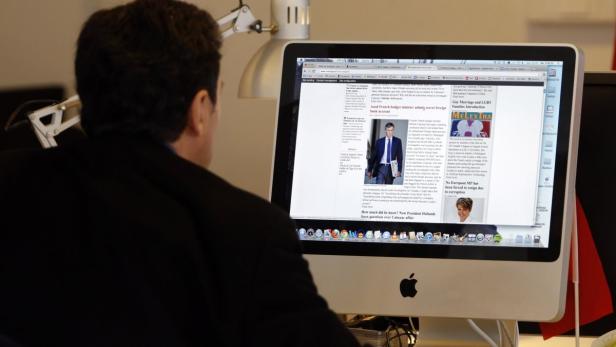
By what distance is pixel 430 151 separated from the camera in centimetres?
Result: 144

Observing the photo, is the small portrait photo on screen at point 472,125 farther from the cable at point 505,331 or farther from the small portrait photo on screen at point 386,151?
the cable at point 505,331

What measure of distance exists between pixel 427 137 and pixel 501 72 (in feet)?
0.49

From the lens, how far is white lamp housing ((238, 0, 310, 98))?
1696mm

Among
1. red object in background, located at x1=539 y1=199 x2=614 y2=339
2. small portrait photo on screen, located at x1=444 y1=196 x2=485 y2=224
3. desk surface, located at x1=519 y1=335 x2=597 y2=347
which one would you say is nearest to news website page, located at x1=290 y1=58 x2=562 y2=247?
small portrait photo on screen, located at x1=444 y1=196 x2=485 y2=224

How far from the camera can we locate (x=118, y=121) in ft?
3.52

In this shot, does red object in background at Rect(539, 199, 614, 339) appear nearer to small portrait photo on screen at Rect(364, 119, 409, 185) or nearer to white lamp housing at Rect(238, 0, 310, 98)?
small portrait photo on screen at Rect(364, 119, 409, 185)

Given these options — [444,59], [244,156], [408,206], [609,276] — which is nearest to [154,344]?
[408,206]

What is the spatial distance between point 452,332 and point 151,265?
0.81m

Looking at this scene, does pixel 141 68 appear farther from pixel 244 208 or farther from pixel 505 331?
pixel 505 331

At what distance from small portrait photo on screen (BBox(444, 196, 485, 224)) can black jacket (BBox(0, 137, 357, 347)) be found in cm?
46

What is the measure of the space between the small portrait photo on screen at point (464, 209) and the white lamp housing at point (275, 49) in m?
0.42

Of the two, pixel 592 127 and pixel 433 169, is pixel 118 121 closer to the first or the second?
pixel 433 169

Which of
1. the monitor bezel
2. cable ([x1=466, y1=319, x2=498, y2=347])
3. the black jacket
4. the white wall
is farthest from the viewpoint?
the white wall

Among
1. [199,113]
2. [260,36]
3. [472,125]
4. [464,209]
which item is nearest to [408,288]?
[464,209]
